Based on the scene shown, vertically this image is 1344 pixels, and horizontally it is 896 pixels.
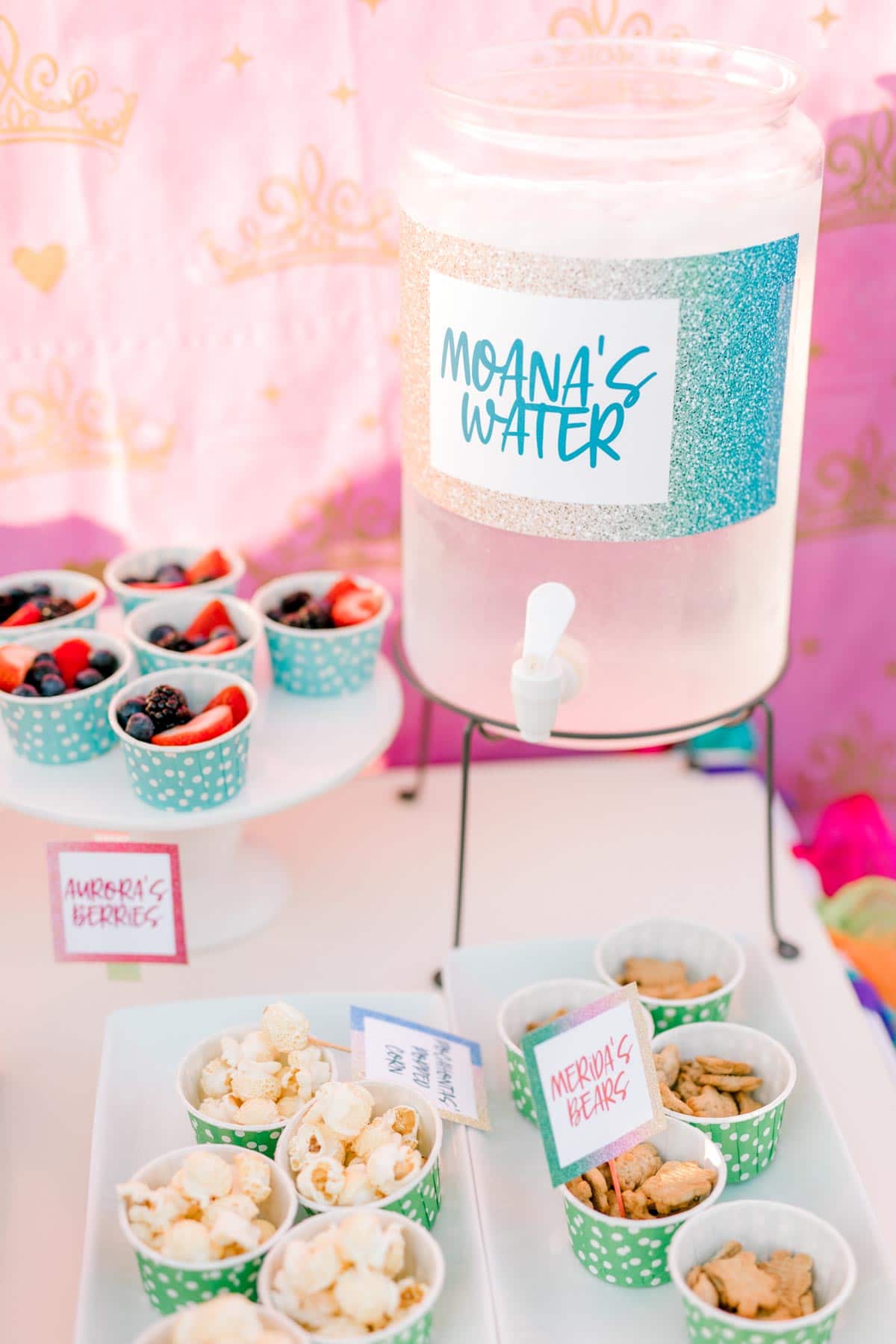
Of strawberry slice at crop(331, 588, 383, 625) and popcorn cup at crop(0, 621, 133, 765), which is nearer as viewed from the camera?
popcorn cup at crop(0, 621, 133, 765)

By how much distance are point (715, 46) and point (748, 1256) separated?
0.83 m

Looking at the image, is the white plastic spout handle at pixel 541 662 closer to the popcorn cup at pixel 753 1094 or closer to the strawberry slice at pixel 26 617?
the popcorn cup at pixel 753 1094

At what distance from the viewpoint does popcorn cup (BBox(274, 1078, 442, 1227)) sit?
845mm

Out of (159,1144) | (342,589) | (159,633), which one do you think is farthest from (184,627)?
(159,1144)

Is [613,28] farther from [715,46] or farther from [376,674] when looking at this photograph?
[376,674]

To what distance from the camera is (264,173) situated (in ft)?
3.84

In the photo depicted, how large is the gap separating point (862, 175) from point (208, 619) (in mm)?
680

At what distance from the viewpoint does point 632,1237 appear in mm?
856

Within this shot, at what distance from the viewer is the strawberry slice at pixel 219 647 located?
1.12 metres

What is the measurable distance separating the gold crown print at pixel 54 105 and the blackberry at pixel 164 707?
1.51ft

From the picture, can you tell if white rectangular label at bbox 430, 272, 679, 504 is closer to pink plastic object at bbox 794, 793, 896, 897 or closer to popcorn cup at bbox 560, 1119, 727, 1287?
popcorn cup at bbox 560, 1119, 727, 1287

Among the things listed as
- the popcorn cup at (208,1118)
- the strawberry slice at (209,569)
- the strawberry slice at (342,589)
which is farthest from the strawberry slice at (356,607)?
the popcorn cup at (208,1118)

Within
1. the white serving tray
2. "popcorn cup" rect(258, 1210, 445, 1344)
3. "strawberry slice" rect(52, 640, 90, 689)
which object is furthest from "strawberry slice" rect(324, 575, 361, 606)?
"popcorn cup" rect(258, 1210, 445, 1344)

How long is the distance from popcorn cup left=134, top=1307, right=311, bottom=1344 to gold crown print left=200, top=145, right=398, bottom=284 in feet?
2.69
